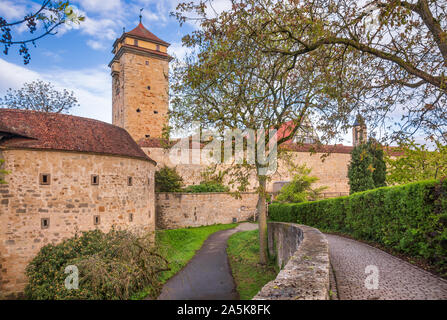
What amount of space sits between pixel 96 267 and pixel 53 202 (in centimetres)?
426

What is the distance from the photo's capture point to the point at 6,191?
479 inches

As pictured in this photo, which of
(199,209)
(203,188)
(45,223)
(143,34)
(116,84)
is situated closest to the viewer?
(45,223)

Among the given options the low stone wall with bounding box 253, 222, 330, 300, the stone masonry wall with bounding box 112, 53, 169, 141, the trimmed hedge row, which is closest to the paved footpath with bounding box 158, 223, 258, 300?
the trimmed hedge row

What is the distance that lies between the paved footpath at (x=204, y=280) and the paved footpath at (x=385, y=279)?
538cm

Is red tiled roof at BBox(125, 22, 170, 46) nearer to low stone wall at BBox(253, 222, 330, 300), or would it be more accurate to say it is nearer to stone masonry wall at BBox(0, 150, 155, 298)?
stone masonry wall at BBox(0, 150, 155, 298)

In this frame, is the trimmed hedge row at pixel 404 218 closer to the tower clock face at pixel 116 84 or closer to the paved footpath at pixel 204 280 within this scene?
the paved footpath at pixel 204 280

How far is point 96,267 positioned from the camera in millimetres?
10891

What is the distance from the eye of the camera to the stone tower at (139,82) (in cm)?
3002

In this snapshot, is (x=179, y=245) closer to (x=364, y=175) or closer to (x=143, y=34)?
(x=364, y=175)

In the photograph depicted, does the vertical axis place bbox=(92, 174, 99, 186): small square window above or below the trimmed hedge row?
above

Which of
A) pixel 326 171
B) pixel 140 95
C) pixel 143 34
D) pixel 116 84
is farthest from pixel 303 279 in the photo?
pixel 326 171

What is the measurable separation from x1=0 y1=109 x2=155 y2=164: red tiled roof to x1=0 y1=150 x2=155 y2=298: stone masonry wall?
0.40 m

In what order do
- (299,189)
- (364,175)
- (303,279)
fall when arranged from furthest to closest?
(364,175), (299,189), (303,279)

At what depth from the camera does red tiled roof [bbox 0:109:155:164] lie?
12.9 m
